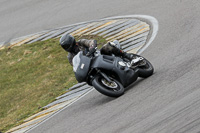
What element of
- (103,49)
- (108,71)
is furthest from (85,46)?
(108,71)

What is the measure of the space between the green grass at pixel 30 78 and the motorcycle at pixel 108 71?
223 centimetres

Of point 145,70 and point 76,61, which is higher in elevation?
point 76,61

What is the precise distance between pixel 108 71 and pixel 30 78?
452cm

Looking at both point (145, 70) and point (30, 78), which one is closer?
point (145, 70)

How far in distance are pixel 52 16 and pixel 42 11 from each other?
0.90 meters

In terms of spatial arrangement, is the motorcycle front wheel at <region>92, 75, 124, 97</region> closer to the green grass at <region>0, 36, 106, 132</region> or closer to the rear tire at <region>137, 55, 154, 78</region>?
the rear tire at <region>137, 55, 154, 78</region>

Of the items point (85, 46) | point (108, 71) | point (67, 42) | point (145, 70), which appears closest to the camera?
point (108, 71)

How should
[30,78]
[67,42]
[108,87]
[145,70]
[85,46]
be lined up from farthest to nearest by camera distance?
[30,78]
[85,46]
[67,42]
[145,70]
[108,87]

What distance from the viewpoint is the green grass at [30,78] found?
37.2ft

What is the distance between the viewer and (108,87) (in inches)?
349

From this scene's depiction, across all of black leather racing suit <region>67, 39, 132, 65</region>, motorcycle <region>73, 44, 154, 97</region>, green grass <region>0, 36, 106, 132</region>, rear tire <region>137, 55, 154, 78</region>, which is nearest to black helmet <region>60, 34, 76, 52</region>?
black leather racing suit <region>67, 39, 132, 65</region>

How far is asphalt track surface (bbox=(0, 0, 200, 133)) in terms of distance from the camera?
7082mm

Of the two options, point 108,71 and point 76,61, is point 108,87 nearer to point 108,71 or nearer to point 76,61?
point 108,71

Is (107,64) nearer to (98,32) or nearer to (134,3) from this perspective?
(98,32)
